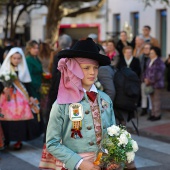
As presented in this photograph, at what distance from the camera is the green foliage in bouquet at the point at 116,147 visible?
3.77 metres

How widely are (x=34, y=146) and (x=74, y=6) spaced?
778 inches

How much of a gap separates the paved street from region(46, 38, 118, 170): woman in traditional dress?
12.4ft

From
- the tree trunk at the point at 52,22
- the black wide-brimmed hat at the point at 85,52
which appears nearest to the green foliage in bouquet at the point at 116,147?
the black wide-brimmed hat at the point at 85,52

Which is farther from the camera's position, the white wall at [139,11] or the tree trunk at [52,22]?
the white wall at [139,11]

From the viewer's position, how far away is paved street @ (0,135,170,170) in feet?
25.8

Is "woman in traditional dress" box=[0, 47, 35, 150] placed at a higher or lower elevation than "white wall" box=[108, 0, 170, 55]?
lower

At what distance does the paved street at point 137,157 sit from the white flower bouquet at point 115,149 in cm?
391

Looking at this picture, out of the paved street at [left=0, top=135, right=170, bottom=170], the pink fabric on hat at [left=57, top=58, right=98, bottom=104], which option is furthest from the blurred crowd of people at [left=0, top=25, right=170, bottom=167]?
the pink fabric on hat at [left=57, top=58, right=98, bottom=104]

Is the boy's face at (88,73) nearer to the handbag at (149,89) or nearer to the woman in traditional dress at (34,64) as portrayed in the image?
the woman in traditional dress at (34,64)

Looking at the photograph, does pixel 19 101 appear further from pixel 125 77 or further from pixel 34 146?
pixel 125 77

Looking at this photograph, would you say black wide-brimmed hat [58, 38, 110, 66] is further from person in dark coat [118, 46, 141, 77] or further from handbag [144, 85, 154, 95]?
person in dark coat [118, 46, 141, 77]

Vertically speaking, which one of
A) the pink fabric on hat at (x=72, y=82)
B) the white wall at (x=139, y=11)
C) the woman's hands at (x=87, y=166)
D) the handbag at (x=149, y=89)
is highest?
the white wall at (x=139, y=11)

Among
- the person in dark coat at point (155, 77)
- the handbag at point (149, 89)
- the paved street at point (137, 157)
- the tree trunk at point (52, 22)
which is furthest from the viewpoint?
the tree trunk at point (52, 22)

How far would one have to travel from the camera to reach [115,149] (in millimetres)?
3773
